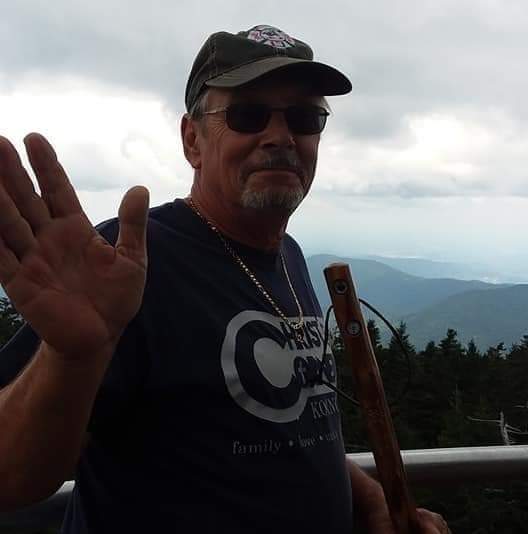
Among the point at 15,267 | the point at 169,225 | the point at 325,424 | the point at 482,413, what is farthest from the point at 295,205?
the point at 482,413

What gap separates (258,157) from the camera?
2.33 m

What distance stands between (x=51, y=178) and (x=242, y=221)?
1.07 m

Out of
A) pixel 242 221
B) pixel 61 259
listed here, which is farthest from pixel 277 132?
pixel 61 259

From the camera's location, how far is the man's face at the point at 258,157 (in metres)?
2.30

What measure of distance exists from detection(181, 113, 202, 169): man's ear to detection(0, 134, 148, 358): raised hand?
118 cm

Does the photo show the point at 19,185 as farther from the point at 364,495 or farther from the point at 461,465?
the point at 461,465

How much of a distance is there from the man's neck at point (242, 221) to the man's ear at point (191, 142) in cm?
20

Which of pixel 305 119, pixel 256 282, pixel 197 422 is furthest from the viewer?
pixel 305 119

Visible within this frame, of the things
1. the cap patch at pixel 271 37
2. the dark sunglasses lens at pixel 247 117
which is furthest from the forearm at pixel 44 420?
the cap patch at pixel 271 37

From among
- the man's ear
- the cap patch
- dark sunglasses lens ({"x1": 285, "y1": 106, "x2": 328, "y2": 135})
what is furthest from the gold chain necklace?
the cap patch

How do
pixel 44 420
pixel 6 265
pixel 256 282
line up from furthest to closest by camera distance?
pixel 256 282 → pixel 44 420 → pixel 6 265

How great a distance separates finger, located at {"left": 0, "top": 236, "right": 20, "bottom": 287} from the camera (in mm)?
1297

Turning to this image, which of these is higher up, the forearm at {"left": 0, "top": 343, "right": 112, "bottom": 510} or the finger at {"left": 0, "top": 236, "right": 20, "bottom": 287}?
the finger at {"left": 0, "top": 236, "right": 20, "bottom": 287}

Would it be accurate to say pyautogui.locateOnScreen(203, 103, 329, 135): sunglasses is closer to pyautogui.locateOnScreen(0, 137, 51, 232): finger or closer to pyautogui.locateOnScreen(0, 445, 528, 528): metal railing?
pyautogui.locateOnScreen(0, 137, 51, 232): finger
